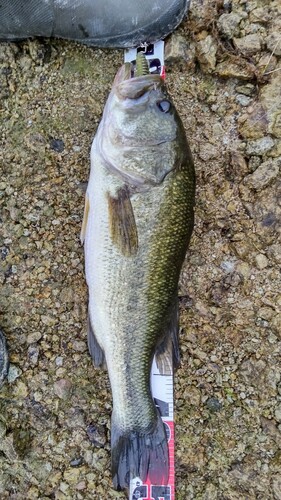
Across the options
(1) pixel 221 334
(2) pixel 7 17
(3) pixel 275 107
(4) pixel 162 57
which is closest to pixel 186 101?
(4) pixel 162 57

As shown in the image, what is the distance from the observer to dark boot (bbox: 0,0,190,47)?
11.1ft

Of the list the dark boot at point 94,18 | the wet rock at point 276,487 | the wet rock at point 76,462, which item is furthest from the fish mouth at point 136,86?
the wet rock at point 276,487

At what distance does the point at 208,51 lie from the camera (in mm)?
3402

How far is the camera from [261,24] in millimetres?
3391

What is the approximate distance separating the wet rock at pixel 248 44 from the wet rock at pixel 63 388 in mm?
2294

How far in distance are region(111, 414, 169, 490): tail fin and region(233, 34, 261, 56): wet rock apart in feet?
7.34

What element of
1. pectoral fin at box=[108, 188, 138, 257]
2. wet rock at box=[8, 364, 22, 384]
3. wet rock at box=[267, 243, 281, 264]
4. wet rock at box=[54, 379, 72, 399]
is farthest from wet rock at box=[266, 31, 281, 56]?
wet rock at box=[8, 364, 22, 384]

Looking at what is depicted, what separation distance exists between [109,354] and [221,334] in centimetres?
75

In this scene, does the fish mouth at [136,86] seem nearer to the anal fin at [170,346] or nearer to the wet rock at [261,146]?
the wet rock at [261,146]

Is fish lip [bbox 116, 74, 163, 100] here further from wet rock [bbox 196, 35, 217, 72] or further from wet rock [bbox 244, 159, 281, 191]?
wet rock [bbox 244, 159, 281, 191]

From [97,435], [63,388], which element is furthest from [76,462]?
[63,388]

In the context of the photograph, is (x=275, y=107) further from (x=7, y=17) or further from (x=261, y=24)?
(x=7, y=17)

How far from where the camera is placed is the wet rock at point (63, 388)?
3.34 metres

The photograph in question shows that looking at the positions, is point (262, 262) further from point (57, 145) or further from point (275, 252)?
point (57, 145)
